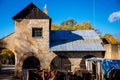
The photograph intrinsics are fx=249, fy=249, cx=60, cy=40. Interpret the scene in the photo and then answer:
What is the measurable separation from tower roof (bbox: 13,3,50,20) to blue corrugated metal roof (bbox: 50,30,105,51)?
3.14 meters

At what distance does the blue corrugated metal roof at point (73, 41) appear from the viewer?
89.5ft

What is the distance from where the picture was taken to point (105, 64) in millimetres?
17453

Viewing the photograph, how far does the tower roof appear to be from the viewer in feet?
89.7

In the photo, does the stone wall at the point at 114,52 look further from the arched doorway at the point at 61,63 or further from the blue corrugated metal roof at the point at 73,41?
the arched doorway at the point at 61,63

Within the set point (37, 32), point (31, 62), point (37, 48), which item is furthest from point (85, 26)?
point (31, 62)

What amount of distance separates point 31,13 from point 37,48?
391 cm

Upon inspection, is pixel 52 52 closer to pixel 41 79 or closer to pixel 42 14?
pixel 42 14

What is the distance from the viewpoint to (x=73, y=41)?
28578 mm

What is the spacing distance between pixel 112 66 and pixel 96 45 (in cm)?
1086

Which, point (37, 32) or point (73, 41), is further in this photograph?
point (73, 41)

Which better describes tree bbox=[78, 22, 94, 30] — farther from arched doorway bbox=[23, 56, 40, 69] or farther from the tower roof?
arched doorway bbox=[23, 56, 40, 69]

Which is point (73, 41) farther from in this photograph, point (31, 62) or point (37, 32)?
point (31, 62)

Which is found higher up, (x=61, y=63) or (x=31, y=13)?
(x=31, y=13)

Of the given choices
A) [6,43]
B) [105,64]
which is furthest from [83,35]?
[105,64]
